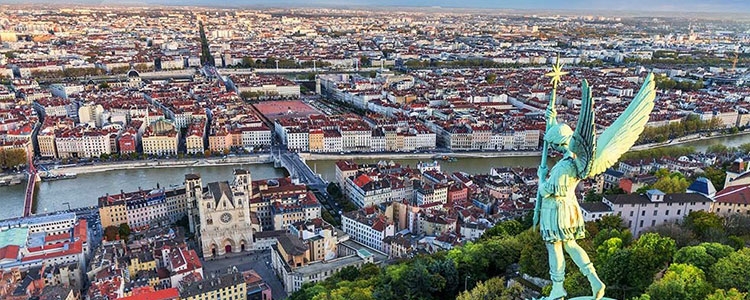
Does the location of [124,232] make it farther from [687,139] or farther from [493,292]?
[687,139]

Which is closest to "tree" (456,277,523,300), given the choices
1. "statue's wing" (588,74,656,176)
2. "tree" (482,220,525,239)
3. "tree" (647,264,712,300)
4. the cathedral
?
"tree" (647,264,712,300)

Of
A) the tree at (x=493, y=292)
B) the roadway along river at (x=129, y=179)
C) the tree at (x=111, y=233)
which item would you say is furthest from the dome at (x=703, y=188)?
the tree at (x=111, y=233)

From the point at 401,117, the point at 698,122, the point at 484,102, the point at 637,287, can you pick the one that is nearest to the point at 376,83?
the point at 484,102

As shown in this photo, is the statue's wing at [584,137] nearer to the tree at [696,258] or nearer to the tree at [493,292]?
the tree at [493,292]

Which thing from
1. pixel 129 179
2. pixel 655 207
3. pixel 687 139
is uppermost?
pixel 655 207

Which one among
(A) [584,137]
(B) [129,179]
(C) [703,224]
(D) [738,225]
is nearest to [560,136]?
(A) [584,137]
